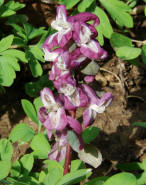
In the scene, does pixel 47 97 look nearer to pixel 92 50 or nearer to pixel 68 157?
pixel 92 50

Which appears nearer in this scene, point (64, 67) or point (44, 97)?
point (64, 67)

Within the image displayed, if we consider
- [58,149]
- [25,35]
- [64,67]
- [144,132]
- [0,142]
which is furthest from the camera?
[144,132]

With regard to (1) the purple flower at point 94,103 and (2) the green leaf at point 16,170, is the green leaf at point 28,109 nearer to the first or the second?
(2) the green leaf at point 16,170

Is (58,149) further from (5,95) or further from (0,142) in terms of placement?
(5,95)

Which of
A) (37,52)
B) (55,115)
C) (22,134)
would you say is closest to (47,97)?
(55,115)

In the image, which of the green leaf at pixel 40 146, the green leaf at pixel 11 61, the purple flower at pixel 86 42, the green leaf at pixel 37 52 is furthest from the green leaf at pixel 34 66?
the purple flower at pixel 86 42

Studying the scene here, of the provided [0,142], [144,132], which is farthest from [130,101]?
[0,142]

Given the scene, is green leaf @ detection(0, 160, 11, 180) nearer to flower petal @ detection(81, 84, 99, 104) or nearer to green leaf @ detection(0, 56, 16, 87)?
flower petal @ detection(81, 84, 99, 104)
